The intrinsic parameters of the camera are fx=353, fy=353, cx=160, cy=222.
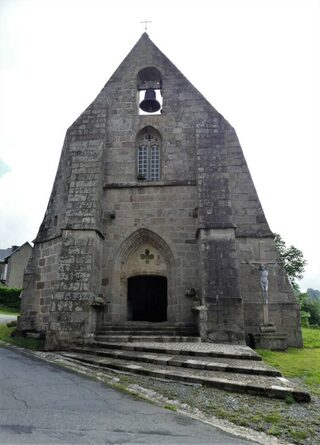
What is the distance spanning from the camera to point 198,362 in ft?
23.0

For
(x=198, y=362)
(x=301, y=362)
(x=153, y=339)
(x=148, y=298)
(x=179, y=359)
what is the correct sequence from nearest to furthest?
(x=198, y=362) → (x=179, y=359) → (x=301, y=362) → (x=153, y=339) → (x=148, y=298)

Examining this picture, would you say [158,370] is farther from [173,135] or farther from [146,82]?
[146,82]

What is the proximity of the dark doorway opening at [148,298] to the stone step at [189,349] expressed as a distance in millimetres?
4452

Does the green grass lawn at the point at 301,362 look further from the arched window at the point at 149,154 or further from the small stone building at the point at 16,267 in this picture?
the small stone building at the point at 16,267

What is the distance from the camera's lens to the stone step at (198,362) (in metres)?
6.37

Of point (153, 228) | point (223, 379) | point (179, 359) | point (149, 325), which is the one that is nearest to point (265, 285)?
point (149, 325)

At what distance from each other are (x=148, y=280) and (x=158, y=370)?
7696 millimetres

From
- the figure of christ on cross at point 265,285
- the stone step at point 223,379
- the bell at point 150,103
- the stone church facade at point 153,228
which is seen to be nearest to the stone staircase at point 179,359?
the stone step at point 223,379

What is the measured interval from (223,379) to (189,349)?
2549 millimetres

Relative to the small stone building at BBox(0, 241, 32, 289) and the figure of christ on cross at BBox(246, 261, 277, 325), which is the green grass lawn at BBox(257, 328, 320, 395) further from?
the small stone building at BBox(0, 241, 32, 289)

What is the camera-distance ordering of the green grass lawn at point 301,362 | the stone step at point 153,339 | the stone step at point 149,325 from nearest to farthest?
1. the green grass lawn at point 301,362
2. the stone step at point 153,339
3. the stone step at point 149,325

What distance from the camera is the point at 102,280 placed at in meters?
12.1

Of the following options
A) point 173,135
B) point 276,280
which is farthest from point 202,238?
point 173,135

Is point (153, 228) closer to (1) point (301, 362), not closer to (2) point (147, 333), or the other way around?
(2) point (147, 333)
